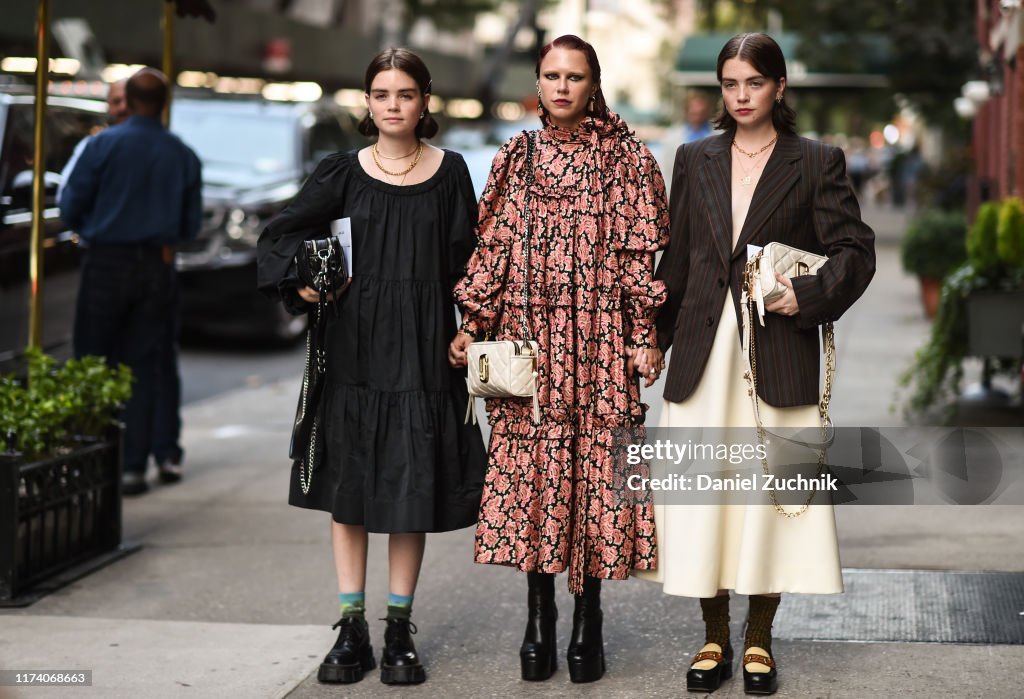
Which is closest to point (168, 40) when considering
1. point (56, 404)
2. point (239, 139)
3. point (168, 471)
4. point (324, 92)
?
point (168, 471)

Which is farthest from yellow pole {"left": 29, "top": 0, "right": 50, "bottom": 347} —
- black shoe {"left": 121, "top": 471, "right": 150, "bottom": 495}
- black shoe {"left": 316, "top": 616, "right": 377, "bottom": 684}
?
black shoe {"left": 316, "top": 616, "right": 377, "bottom": 684}

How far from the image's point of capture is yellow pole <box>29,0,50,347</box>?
6.15m

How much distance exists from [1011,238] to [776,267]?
4590 mm

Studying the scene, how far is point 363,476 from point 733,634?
1416mm

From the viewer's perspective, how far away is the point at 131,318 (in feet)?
24.4

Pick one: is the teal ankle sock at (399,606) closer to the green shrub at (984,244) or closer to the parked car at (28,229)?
the parked car at (28,229)

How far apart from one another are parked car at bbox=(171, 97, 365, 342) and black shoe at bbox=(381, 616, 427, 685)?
24.7ft

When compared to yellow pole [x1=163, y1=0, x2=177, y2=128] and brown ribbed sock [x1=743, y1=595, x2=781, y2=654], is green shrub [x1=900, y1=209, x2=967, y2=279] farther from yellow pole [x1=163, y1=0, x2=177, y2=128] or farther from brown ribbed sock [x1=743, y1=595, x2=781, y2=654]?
brown ribbed sock [x1=743, y1=595, x2=781, y2=654]

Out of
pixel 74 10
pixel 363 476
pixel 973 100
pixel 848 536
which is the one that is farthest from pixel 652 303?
pixel 74 10

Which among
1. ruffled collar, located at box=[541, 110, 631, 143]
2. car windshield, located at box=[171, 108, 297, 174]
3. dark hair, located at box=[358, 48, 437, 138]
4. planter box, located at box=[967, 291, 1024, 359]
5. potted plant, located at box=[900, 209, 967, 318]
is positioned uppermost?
car windshield, located at box=[171, 108, 297, 174]

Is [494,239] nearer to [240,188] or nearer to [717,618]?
[717,618]

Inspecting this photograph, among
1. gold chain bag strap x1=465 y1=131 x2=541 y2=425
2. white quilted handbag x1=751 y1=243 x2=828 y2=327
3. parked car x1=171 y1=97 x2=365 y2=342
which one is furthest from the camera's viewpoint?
parked car x1=171 y1=97 x2=365 y2=342

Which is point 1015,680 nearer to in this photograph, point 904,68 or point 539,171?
point 539,171

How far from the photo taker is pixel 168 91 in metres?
7.64
